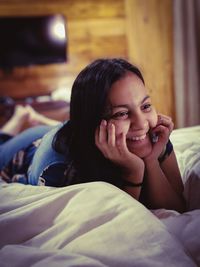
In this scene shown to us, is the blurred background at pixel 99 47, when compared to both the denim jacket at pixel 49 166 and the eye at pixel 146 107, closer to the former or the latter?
the denim jacket at pixel 49 166

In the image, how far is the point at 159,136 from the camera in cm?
88

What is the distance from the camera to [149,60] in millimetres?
2977

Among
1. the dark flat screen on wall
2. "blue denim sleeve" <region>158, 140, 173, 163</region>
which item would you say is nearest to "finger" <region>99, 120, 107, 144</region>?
"blue denim sleeve" <region>158, 140, 173, 163</region>

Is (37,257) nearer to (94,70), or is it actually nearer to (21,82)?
(94,70)

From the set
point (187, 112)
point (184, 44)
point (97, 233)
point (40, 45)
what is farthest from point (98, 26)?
point (97, 233)

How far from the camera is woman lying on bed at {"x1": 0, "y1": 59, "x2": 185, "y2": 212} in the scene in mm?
765

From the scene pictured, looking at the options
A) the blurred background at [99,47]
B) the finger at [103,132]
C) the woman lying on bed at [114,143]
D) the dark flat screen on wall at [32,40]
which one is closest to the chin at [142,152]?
the woman lying on bed at [114,143]

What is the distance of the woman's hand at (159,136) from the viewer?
0.86m

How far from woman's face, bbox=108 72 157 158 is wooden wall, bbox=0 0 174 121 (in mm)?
2040

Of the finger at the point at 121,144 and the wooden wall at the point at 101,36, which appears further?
the wooden wall at the point at 101,36

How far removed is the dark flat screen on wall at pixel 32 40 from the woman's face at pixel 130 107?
2.34 m

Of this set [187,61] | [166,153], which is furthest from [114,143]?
[187,61]

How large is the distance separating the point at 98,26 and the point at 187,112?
4.15 feet

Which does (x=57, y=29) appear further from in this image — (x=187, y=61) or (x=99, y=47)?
(x=187, y=61)
